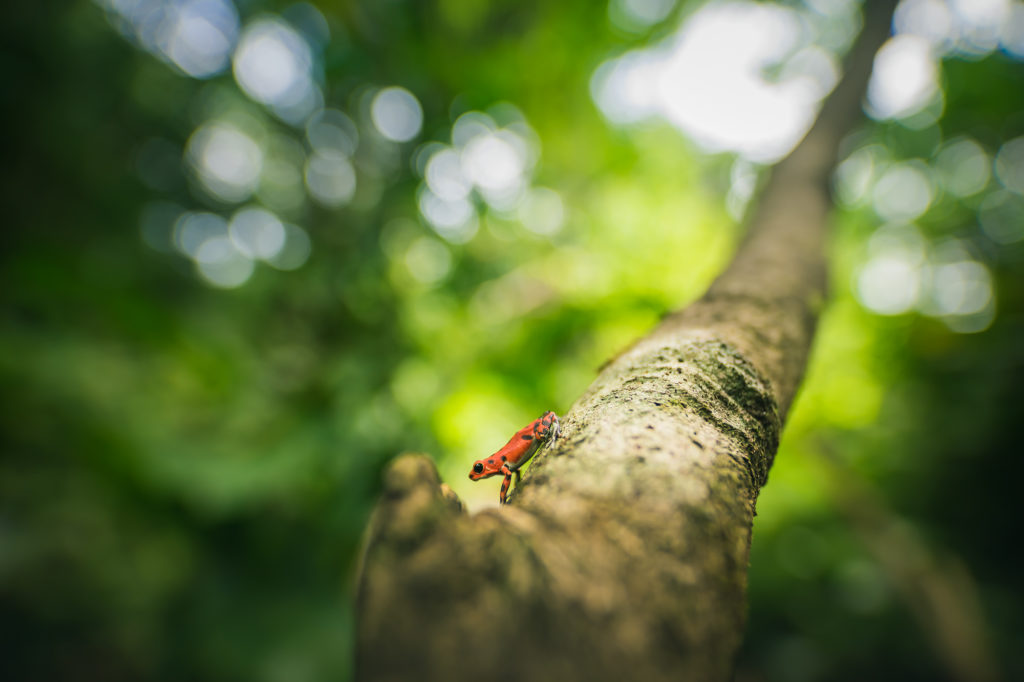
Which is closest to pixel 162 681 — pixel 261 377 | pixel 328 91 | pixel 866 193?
pixel 261 377

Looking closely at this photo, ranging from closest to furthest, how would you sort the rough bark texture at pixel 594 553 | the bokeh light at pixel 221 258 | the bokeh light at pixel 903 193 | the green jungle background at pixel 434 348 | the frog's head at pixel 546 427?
the rough bark texture at pixel 594 553
the frog's head at pixel 546 427
the green jungle background at pixel 434 348
the bokeh light at pixel 903 193
the bokeh light at pixel 221 258

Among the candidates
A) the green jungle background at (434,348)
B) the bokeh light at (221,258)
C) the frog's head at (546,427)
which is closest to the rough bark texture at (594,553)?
the frog's head at (546,427)

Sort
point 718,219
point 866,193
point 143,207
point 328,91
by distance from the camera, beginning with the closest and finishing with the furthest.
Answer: point 718,219
point 866,193
point 328,91
point 143,207

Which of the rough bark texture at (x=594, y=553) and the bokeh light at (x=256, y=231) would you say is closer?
the rough bark texture at (x=594, y=553)

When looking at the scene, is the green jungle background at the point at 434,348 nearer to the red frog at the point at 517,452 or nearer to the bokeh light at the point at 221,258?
the red frog at the point at 517,452

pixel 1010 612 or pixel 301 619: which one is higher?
pixel 1010 612

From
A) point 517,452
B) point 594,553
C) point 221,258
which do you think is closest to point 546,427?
point 517,452

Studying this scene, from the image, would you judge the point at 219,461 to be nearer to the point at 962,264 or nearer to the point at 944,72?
the point at 944,72
